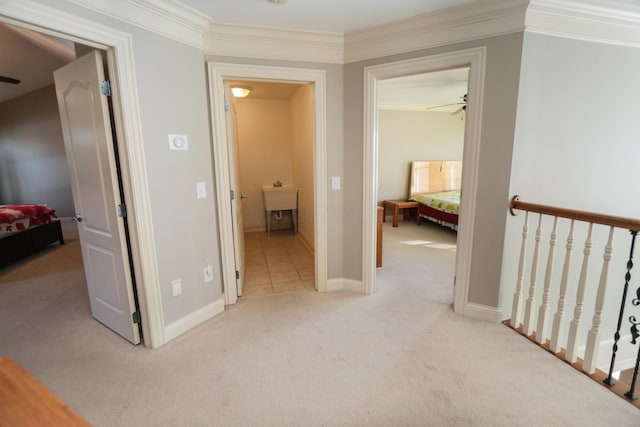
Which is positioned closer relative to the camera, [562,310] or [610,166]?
[562,310]

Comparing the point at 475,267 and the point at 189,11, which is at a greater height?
the point at 189,11

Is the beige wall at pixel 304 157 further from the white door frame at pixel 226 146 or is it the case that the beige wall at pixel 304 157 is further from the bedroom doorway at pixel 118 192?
the bedroom doorway at pixel 118 192

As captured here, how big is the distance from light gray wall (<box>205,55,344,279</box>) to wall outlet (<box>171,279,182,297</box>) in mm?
1366

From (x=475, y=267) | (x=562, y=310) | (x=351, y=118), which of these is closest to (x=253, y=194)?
(x=351, y=118)

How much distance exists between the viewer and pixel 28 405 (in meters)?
0.74

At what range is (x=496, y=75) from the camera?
2066 millimetres

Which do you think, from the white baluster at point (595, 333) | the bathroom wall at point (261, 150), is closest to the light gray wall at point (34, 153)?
the bathroom wall at point (261, 150)

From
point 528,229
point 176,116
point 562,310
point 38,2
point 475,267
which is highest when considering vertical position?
point 38,2

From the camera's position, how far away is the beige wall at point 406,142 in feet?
20.0

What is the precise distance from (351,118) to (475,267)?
1683 millimetres

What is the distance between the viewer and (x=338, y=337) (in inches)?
86.0

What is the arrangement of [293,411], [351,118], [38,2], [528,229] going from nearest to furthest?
1. [38,2]
2. [293,411]
3. [528,229]
4. [351,118]

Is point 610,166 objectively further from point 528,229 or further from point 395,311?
point 395,311

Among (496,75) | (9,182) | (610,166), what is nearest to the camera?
(496,75)
